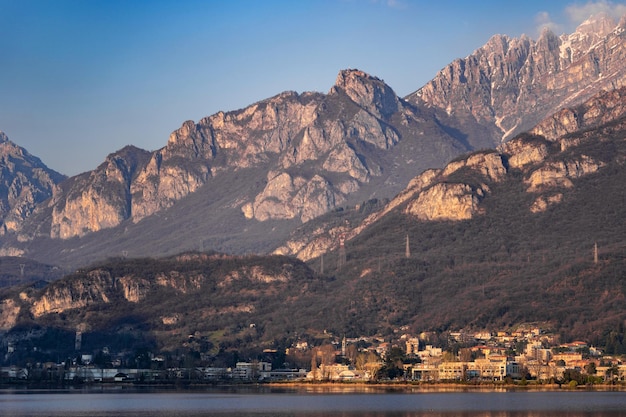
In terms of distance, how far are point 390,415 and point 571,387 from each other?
5914cm

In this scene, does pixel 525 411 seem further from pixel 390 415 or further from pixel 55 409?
pixel 55 409

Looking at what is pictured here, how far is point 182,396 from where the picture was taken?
19338 cm

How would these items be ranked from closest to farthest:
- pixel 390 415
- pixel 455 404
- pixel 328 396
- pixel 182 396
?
pixel 390 415
pixel 455 404
pixel 328 396
pixel 182 396

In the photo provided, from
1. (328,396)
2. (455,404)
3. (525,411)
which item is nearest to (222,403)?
(328,396)

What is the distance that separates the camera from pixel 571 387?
193625mm

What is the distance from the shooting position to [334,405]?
159 metres

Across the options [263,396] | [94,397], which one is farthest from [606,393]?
[94,397]

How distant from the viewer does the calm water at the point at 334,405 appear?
144 m

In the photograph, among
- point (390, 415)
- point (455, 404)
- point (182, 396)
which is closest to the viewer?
point (390, 415)

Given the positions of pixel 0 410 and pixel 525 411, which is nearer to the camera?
pixel 525 411

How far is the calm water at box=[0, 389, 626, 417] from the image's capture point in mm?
144000

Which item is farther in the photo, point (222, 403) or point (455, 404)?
point (222, 403)

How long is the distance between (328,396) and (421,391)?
16903mm

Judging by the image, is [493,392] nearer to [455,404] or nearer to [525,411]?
[455,404]
